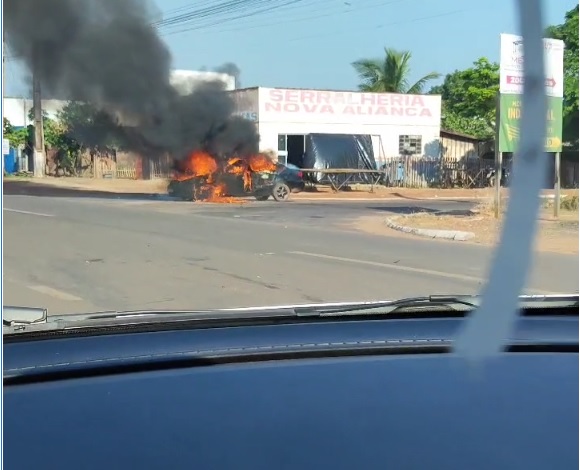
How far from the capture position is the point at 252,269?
8375 millimetres

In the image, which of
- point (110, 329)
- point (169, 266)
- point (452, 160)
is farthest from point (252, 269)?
point (452, 160)

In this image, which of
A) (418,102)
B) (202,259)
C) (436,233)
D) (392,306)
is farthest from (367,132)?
(392,306)

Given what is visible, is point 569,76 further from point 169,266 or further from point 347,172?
point 347,172

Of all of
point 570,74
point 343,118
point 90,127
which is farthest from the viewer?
point 343,118

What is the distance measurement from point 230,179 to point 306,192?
155 inches

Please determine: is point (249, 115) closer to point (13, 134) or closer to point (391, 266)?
point (391, 266)

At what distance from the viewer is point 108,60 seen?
608 cm

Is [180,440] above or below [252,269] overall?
above

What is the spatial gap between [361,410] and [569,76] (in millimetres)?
777

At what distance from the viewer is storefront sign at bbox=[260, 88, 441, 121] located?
842 centimetres

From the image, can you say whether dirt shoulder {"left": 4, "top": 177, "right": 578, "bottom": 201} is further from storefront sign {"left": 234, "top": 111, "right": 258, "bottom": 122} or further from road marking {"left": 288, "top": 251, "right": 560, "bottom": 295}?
storefront sign {"left": 234, "top": 111, "right": 258, "bottom": 122}

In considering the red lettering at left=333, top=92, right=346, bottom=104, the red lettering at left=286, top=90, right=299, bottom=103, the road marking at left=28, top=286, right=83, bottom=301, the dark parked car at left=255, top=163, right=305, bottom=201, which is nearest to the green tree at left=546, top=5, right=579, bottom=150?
the road marking at left=28, top=286, right=83, bottom=301

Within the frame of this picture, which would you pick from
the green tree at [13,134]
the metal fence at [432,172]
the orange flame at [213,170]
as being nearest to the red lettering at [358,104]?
the orange flame at [213,170]

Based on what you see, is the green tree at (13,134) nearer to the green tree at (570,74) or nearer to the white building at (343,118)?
the green tree at (570,74)
